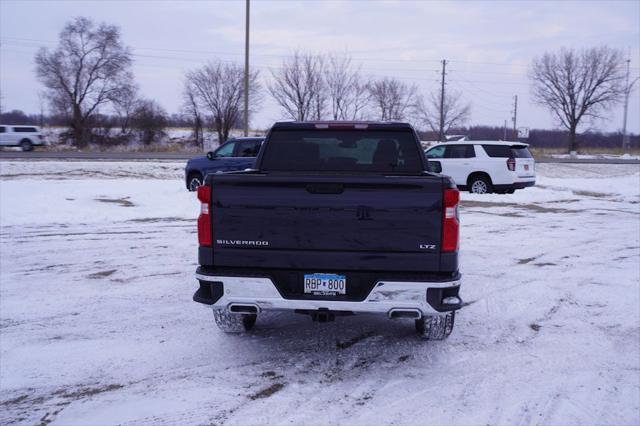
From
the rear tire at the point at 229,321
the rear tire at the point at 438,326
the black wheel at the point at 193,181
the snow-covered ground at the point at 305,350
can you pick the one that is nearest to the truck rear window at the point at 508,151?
the snow-covered ground at the point at 305,350

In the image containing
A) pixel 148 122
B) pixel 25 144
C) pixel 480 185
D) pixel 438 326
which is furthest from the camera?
pixel 148 122

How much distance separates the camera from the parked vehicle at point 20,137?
40.2m

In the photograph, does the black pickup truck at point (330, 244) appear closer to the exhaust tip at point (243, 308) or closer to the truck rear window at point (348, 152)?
the exhaust tip at point (243, 308)

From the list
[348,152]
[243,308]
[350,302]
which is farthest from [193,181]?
[350,302]

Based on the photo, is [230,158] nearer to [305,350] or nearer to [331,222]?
[305,350]

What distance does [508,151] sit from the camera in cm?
1819

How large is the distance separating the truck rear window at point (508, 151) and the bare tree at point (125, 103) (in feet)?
149

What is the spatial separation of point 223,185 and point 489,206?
13.0 meters

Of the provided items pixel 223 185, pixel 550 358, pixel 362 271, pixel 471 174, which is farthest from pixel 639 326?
pixel 471 174

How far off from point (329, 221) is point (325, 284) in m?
0.50

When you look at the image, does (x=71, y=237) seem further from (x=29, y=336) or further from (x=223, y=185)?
(x=223, y=185)

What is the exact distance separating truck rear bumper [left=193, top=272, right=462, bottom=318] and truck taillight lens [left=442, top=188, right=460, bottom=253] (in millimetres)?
289

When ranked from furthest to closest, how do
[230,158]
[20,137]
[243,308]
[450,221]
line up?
[20,137]
[230,158]
[243,308]
[450,221]

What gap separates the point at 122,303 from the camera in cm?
633
